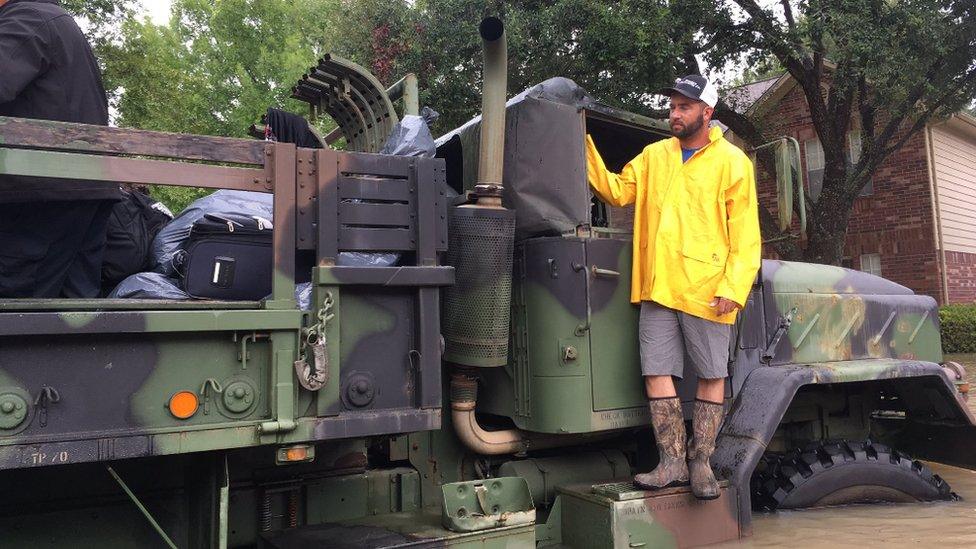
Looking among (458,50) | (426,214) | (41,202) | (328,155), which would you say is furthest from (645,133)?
(458,50)

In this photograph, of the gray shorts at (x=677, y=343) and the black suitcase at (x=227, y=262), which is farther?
the gray shorts at (x=677, y=343)

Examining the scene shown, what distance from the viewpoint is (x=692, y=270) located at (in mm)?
3234

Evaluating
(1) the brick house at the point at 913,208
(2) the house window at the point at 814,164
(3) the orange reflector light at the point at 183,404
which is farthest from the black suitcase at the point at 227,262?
(2) the house window at the point at 814,164

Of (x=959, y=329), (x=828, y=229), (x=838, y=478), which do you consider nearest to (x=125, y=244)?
(x=838, y=478)

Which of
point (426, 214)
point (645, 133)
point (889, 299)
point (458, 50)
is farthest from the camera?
point (458, 50)

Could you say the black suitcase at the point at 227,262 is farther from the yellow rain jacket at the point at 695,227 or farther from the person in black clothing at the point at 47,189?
the yellow rain jacket at the point at 695,227

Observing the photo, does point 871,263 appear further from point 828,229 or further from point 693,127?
point 693,127

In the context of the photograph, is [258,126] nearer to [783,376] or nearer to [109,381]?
[109,381]

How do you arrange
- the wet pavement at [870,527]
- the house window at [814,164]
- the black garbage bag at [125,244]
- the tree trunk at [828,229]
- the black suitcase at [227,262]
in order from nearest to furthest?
the black suitcase at [227,262] → the black garbage bag at [125,244] → the wet pavement at [870,527] → the tree trunk at [828,229] → the house window at [814,164]

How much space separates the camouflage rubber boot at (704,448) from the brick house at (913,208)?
42.4ft

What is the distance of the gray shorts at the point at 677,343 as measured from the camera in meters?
3.23

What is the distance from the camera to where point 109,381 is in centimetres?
216

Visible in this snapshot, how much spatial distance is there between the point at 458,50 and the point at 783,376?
8108 mm

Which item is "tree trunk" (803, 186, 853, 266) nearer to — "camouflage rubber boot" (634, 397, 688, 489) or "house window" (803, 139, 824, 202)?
"house window" (803, 139, 824, 202)
